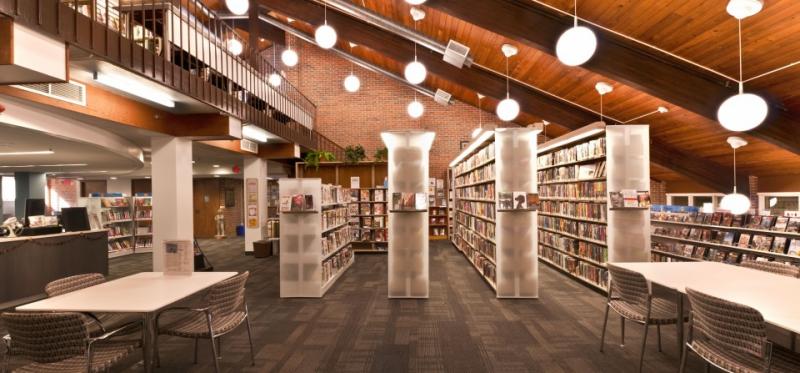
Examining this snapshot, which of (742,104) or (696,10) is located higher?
(696,10)

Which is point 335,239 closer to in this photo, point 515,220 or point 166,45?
point 515,220

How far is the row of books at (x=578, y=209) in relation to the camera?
6.64 m

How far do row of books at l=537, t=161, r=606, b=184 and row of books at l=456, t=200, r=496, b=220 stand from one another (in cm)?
155

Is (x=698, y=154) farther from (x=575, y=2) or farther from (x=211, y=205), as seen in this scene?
(x=211, y=205)

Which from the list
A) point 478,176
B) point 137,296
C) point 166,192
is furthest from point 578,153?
point 166,192

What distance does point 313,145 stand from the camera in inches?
505

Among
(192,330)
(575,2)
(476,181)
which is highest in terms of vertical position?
(575,2)

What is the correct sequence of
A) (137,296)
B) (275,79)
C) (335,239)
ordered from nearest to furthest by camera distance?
(137,296), (335,239), (275,79)

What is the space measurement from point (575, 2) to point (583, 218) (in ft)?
12.7

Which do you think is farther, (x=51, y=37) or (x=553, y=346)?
(x=553, y=346)

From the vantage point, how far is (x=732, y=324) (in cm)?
258

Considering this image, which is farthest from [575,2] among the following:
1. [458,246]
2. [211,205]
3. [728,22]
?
[211,205]

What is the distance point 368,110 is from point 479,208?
7.11 meters

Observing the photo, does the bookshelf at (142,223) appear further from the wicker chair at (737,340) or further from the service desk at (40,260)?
the wicker chair at (737,340)
